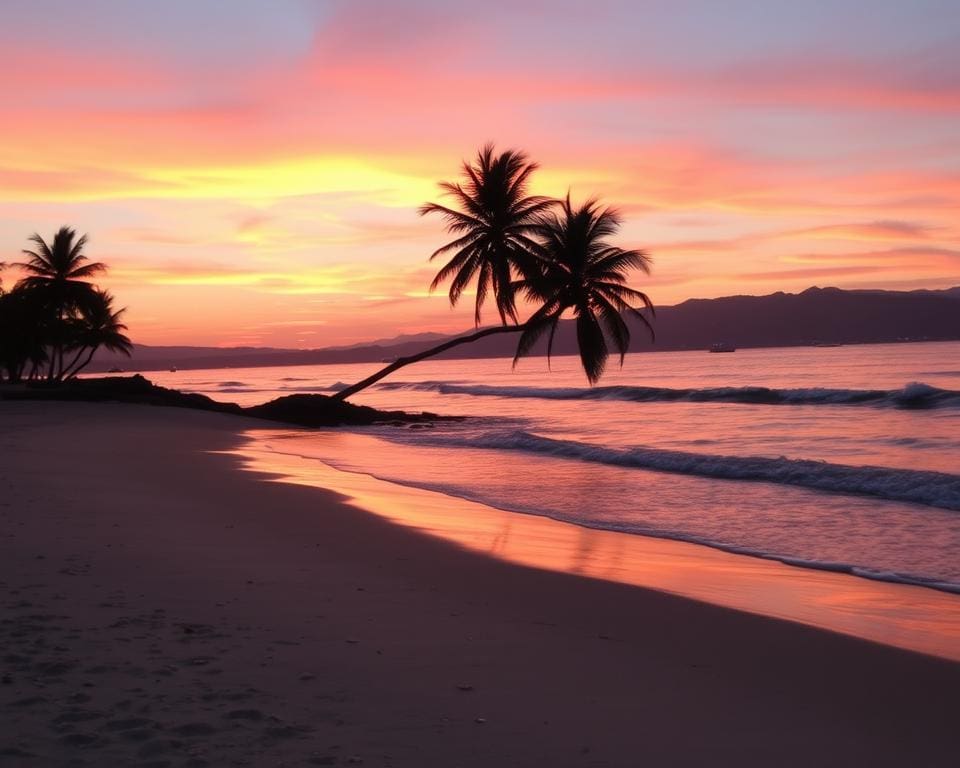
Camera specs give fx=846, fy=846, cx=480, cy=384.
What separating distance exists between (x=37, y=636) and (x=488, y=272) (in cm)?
2513

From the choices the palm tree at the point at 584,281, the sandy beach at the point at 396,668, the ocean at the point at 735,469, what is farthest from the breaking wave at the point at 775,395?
the sandy beach at the point at 396,668

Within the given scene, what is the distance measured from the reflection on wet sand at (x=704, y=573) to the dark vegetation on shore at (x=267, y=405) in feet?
62.6

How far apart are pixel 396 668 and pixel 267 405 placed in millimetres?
29107

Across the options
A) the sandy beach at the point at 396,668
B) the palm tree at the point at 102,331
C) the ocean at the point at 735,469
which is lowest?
the ocean at the point at 735,469

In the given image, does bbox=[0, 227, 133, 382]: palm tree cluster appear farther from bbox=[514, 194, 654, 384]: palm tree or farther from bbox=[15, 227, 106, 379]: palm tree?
bbox=[514, 194, 654, 384]: palm tree

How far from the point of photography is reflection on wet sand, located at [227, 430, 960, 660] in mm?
6047

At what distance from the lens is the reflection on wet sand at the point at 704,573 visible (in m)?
6.05

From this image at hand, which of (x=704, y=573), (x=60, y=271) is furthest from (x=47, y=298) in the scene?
(x=704, y=573)

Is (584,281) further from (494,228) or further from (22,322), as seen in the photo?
(22,322)

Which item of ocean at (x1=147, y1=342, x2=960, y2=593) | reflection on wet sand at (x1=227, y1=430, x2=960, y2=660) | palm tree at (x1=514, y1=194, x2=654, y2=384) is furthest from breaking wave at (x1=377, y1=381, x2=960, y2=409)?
reflection on wet sand at (x1=227, y1=430, x2=960, y2=660)

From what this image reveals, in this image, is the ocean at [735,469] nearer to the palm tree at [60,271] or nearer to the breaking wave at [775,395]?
the breaking wave at [775,395]

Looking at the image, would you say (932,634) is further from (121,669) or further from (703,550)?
(121,669)

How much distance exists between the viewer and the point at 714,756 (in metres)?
3.66

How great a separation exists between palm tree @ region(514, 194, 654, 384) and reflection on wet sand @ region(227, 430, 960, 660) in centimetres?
1680
